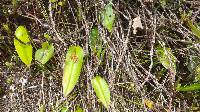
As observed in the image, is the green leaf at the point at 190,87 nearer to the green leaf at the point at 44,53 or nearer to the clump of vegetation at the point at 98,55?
the clump of vegetation at the point at 98,55

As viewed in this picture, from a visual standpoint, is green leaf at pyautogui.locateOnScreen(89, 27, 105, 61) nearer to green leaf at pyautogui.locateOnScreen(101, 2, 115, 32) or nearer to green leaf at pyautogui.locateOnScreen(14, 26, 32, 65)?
green leaf at pyautogui.locateOnScreen(101, 2, 115, 32)

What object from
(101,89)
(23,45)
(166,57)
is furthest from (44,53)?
(166,57)

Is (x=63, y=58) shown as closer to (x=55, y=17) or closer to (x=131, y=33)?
(x=55, y=17)

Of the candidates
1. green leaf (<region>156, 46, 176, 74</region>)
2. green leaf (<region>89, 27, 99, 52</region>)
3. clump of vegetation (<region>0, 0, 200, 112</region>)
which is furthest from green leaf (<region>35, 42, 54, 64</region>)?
green leaf (<region>156, 46, 176, 74</region>)

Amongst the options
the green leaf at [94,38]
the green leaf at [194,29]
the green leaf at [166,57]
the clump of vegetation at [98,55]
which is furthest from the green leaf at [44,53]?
the green leaf at [194,29]

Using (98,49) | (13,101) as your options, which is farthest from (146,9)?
(13,101)

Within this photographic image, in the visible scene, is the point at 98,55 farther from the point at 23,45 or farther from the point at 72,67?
the point at 23,45

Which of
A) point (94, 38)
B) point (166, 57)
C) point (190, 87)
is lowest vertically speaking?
point (190, 87)
